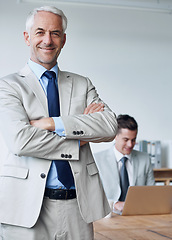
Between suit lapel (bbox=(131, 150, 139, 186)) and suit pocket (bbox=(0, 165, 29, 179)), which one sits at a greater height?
suit pocket (bbox=(0, 165, 29, 179))

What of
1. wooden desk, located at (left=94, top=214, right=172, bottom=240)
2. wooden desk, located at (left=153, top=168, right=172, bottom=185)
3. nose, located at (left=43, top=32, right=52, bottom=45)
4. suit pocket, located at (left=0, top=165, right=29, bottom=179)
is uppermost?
nose, located at (left=43, top=32, right=52, bottom=45)

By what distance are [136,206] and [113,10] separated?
153 inches

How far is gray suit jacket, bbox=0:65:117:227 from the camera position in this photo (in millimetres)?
1688

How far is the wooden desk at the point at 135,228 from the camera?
2.50 metres

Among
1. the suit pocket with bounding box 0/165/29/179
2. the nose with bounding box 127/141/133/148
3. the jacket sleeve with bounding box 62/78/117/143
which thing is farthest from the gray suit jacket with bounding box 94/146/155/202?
the suit pocket with bounding box 0/165/29/179

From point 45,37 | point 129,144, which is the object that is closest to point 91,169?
point 45,37

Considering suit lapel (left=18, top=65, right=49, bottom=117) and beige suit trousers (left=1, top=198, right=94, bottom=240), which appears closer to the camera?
beige suit trousers (left=1, top=198, right=94, bottom=240)

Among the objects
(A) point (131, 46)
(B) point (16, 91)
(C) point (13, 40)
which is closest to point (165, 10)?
(A) point (131, 46)

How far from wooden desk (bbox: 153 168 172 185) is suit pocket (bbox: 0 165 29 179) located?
446cm

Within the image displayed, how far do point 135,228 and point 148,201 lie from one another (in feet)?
1.53

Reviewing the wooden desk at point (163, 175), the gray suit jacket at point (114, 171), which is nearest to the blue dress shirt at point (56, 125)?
the gray suit jacket at point (114, 171)

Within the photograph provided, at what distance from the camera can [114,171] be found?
4008mm

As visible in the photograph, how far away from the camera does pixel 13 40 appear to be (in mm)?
5719

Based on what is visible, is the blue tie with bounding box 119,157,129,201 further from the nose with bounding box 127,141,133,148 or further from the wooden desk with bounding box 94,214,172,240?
the wooden desk with bounding box 94,214,172,240
